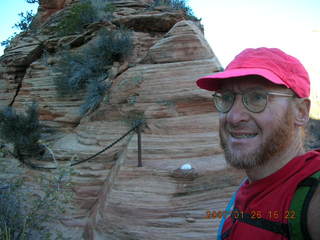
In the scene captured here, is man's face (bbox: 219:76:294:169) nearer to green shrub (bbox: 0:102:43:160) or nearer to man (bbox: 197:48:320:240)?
man (bbox: 197:48:320:240)

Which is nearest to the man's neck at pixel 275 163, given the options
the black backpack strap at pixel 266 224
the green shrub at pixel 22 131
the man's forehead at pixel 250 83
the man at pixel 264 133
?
the man at pixel 264 133

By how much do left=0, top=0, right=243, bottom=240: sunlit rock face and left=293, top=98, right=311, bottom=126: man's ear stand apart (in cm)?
262

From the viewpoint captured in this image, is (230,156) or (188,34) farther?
(188,34)

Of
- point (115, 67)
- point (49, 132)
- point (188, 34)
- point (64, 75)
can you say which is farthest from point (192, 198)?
point (64, 75)

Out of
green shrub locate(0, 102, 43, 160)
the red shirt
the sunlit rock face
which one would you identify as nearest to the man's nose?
the red shirt

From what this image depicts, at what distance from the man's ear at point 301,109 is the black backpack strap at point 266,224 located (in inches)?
22.3

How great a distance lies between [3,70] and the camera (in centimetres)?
970

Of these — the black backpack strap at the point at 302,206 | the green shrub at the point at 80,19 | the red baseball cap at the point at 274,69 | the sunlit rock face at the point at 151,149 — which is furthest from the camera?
the green shrub at the point at 80,19

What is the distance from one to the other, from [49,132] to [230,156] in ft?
21.1

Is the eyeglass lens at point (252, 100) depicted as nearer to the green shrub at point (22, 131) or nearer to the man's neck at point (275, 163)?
the man's neck at point (275, 163)

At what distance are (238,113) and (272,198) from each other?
19.3 inches

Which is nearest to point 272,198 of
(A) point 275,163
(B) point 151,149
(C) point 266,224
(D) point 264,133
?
(C) point 266,224

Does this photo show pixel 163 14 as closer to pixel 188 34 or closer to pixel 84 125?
pixel 188 34

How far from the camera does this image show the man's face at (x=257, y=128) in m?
1.47
